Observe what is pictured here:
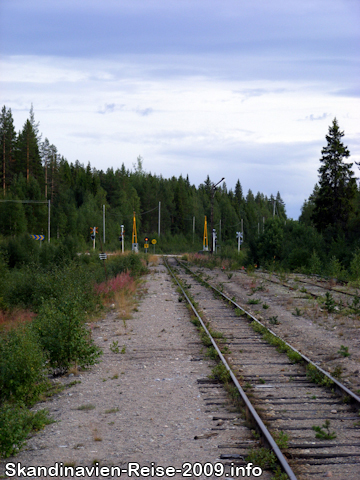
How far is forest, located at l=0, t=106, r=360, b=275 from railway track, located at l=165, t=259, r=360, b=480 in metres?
20.0

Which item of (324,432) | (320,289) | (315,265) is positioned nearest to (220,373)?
(324,432)

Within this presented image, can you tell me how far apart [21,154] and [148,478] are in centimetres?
8594

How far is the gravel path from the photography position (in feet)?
17.8

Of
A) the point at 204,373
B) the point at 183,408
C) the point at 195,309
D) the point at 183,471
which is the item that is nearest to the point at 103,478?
the point at 183,471

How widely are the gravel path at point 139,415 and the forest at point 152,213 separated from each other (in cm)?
1924

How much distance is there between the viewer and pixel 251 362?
9547 millimetres

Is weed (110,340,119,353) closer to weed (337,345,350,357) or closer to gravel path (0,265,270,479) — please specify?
gravel path (0,265,270,479)

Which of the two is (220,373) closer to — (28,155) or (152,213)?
Result: (28,155)

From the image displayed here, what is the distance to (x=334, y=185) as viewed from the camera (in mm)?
52688

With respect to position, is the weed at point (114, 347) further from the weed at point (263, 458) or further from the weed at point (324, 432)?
the weed at point (263, 458)

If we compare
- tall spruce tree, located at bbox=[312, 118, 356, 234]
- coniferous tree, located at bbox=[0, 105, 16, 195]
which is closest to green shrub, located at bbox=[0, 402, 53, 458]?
tall spruce tree, located at bbox=[312, 118, 356, 234]

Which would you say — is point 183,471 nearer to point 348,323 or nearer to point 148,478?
point 148,478

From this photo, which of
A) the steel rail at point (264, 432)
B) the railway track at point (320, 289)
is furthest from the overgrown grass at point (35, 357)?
the railway track at point (320, 289)

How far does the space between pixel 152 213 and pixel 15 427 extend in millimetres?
125515
